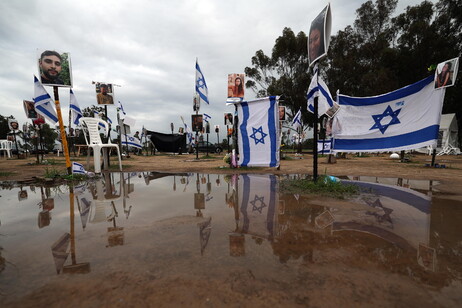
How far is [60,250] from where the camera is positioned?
2027 millimetres

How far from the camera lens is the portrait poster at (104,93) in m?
8.83

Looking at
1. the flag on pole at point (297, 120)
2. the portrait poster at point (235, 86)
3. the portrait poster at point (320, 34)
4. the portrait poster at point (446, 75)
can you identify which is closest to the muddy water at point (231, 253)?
the portrait poster at point (320, 34)

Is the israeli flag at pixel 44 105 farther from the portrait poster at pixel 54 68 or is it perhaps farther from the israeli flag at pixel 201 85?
the israeli flag at pixel 201 85

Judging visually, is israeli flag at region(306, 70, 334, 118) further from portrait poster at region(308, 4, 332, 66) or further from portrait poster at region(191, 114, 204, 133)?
portrait poster at region(191, 114, 204, 133)

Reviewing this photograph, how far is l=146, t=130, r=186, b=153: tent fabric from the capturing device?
22094 mm

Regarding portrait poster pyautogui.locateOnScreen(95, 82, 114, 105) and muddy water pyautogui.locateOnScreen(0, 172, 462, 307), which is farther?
portrait poster pyautogui.locateOnScreen(95, 82, 114, 105)

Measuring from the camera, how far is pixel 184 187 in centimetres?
517

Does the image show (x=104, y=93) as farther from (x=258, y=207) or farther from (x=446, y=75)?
(x=446, y=75)

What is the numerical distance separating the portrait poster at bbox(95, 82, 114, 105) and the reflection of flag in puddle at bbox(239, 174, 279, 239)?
23.2ft

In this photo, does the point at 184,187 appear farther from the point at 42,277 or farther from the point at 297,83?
the point at 297,83

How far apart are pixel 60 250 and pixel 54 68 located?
5.42m

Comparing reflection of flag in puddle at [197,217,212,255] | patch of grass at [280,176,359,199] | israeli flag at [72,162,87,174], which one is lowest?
reflection of flag in puddle at [197,217,212,255]

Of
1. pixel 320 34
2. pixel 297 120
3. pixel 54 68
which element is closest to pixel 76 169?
pixel 54 68

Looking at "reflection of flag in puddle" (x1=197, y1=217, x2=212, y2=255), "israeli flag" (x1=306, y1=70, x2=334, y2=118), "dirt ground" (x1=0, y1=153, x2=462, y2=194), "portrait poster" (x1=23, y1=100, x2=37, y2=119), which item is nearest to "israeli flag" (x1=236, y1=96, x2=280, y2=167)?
"dirt ground" (x1=0, y1=153, x2=462, y2=194)
